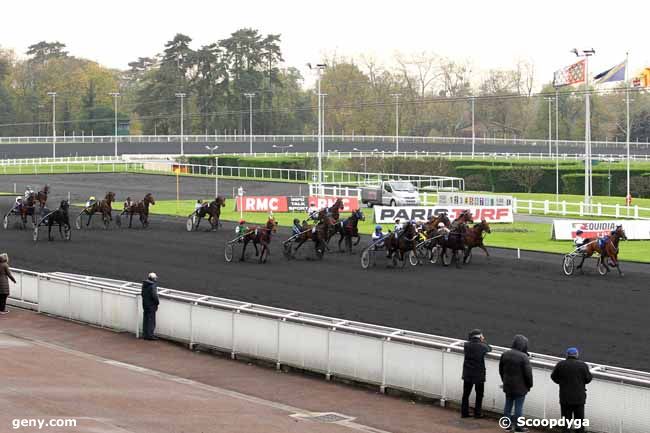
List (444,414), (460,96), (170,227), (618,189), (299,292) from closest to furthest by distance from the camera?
(444,414), (299,292), (170,227), (618,189), (460,96)

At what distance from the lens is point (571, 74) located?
46.3m

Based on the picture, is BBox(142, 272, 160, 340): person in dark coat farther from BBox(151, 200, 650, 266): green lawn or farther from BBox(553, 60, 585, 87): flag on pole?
→ BBox(553, 60, 585, 87): flag on pole

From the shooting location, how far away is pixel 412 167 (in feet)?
267

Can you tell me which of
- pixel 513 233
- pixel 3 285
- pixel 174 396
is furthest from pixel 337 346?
pixel 513 233

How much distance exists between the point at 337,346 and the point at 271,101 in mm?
123596

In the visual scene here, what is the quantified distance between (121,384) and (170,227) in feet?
88.4

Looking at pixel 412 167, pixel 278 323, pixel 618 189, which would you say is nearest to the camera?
pixel 278 323

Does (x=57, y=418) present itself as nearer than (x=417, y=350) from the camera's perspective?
Yes

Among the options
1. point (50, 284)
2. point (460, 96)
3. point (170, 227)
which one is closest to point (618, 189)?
point (170, 227)

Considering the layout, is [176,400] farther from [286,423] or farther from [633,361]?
[633,361]

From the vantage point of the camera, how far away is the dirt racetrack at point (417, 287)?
760 inches

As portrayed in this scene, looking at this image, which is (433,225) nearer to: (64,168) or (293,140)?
(64,168)

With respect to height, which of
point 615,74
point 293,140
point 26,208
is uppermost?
point 293,140

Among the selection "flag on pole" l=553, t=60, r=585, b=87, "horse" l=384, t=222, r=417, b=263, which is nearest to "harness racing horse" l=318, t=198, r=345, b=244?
"horse" l=384, t=222, r=417, b=263
